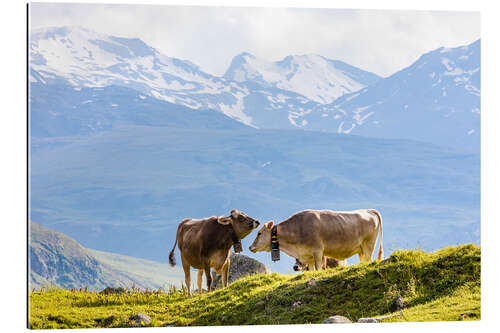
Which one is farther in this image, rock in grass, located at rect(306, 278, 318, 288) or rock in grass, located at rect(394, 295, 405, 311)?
rock in grass, located at rect(306, 278, 318, 288)

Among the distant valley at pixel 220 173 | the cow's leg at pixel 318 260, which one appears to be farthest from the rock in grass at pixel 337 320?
the distant valley at pixel 220 173

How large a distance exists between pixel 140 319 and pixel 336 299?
127 inches

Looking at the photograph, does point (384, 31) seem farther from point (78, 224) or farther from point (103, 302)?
point (78, 224)

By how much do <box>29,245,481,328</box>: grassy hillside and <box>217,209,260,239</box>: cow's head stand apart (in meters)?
1.03

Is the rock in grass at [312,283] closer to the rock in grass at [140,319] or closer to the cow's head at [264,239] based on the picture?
the cow's head at [264,239]

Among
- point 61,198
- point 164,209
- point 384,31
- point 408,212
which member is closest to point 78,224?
point 61,198

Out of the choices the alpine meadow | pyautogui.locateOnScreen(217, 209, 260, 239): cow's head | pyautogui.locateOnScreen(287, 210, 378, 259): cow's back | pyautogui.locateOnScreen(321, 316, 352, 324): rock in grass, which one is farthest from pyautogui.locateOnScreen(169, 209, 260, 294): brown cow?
the alpine meadow

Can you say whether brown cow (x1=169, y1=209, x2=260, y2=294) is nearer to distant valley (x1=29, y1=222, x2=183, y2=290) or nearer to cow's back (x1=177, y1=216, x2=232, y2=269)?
cow's back (x1=177, y1=216, x2=232, y2=269)

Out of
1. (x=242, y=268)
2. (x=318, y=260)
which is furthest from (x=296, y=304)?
(x=242, y=268)

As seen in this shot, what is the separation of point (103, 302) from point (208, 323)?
259 cm

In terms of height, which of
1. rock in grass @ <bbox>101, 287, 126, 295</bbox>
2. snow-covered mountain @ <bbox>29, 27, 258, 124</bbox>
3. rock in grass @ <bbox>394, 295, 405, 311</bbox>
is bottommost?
rock in grass @ <bbox>101, 287, 126, 295</bbox>

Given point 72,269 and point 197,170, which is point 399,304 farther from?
point 197,170

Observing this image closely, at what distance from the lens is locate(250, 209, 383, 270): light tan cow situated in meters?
13.4

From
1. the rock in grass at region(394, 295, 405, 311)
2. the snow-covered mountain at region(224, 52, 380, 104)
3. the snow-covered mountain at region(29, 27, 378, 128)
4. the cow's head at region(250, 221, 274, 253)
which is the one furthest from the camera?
the snow-covered mountain at region(224, 52, 380, 104)
